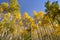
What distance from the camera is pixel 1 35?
773 centimetres

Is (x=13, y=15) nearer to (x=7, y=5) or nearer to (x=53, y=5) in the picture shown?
(x=7, y=5)

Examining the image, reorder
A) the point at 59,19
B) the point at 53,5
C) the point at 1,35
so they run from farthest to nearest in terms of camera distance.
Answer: the point at 53,5, the point at 59,19, the point at 1,35

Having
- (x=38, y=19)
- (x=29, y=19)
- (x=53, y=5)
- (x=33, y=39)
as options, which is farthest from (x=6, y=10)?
(x=33, y=39)

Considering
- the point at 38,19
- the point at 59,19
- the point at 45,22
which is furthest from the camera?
the point at 38,19

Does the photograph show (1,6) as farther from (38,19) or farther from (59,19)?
(59,19)

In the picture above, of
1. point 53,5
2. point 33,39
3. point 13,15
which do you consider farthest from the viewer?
point 13,15

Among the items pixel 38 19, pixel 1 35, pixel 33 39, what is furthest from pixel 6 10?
pixel 1 35

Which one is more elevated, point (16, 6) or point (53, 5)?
point (16, 6)

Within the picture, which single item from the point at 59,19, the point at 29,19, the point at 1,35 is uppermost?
the point at 29,19

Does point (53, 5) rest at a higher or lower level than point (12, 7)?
lower

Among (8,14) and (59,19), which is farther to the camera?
(8,14)

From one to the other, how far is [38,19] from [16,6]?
564 centimetres

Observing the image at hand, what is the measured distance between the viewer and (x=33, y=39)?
13094 millimetres

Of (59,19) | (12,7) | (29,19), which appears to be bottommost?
(59,19)
